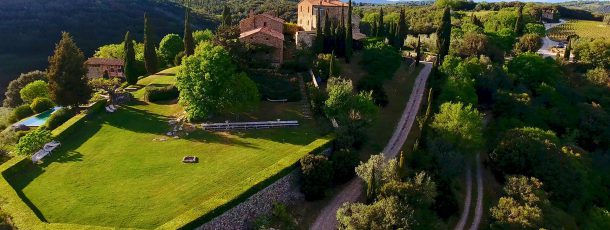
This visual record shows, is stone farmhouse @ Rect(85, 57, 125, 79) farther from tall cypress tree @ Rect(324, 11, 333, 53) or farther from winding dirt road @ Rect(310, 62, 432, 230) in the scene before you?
winding dirt road @ Rect(310, 62, 432, 230)

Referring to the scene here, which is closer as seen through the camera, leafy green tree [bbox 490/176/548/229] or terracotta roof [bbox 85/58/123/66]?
leafy green tree [bbox 490/176/548/229]

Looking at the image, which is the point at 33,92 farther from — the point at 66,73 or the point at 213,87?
the point at 213,87

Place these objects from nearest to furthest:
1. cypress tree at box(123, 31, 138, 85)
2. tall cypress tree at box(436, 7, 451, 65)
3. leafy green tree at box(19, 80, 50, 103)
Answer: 1. cypress tree at box(123, 31, 138, 85)
2. leafy green tree at box(19, 80, 50, 103)
3. tall cypress tree at box(436, 7, 451, 65)

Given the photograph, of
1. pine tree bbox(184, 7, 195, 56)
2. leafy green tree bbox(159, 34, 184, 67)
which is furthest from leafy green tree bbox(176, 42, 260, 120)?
leafy green tree bbox(159, 34, 184, 67)

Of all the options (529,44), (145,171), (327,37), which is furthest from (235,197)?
(529,44)

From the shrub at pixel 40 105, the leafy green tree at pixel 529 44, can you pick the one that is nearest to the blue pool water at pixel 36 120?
the shrub at pixel 40 105

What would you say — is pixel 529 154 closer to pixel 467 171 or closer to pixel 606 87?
pixel 467 171
